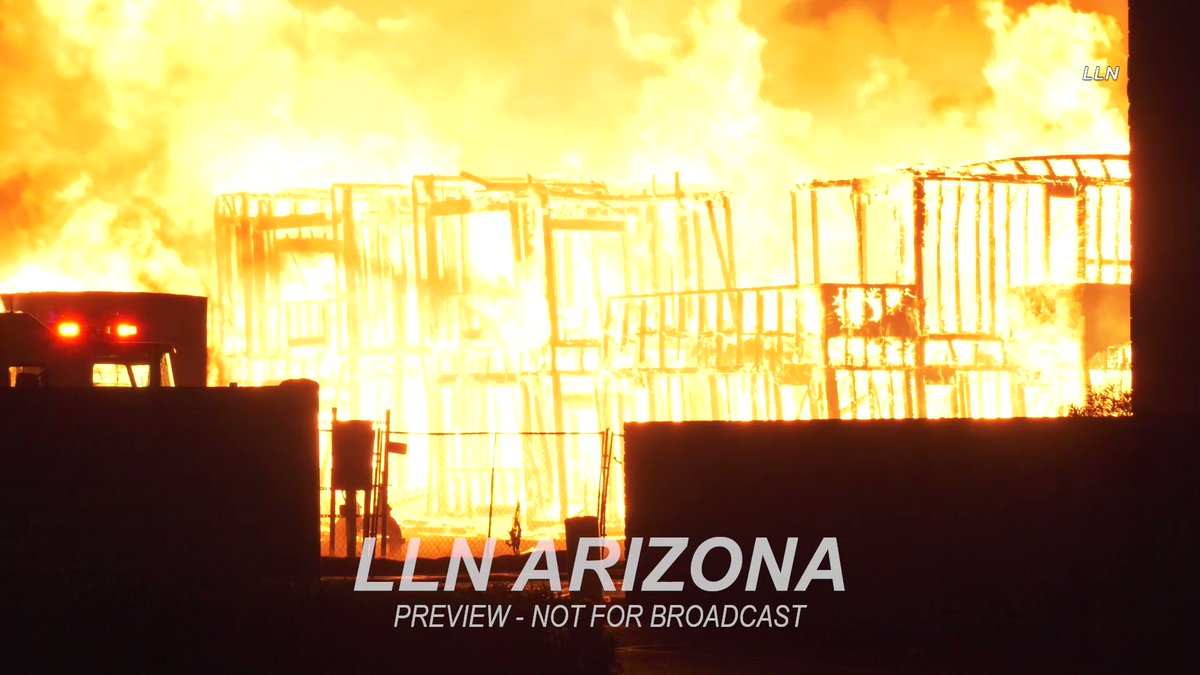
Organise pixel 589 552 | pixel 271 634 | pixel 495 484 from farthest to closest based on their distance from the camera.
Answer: pixel 495 484, pixel 589 552, pixel 271 634

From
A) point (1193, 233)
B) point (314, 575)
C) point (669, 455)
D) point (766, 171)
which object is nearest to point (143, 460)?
point (314, 575)

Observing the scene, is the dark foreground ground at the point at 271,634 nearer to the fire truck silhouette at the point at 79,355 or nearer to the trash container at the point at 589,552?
the trash container at the point at 589,552

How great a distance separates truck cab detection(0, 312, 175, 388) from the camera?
2005 cm

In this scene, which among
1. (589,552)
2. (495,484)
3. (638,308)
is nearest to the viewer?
(589,552)

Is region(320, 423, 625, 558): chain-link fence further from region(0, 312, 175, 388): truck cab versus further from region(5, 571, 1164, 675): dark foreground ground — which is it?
region(5, 571, 1164, 675): dark foreground ground

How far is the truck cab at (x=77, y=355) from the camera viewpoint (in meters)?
20.0

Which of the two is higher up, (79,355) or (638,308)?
(638,308)

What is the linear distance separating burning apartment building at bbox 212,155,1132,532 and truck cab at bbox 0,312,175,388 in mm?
7030

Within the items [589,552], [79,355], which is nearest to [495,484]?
[589,552]

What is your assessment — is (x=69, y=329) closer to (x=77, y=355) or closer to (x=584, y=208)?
(x=77, y=355)

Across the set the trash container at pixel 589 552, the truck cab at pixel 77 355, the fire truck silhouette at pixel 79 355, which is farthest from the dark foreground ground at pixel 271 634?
the truck cab at pixel 77 355

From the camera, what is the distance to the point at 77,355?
20734 millimetres

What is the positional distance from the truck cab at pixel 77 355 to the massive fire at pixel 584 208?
7.29 metres

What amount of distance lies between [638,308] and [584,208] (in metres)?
2.48
